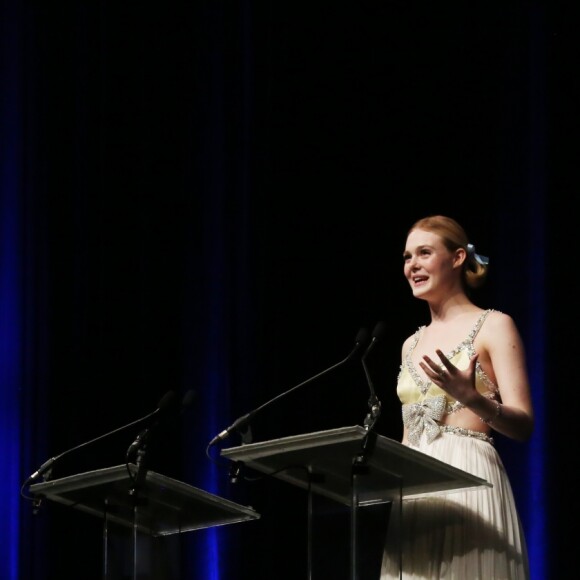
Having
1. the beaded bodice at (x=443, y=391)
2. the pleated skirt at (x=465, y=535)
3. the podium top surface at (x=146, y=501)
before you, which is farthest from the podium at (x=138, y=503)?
the beaded bodice at (x=443, y=391)

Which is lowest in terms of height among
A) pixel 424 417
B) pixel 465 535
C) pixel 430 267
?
pixel 465 535

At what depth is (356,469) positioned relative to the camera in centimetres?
298

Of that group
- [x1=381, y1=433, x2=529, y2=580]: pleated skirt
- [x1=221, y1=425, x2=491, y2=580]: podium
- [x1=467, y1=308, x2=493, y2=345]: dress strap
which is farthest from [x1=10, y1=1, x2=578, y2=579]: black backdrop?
[x1=221, y1=425, x2=491, y2=580]: podium

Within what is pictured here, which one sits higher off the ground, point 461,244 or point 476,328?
point 461,244

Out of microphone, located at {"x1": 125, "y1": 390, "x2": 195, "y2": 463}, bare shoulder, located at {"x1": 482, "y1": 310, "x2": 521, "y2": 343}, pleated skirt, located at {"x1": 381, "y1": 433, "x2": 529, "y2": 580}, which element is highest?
bare shoulder, located at {"x1": 482, "y1": 310, "x2": 521, "y2": 343}

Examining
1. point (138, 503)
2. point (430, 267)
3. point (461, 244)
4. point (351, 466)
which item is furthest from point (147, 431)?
point (461, 244)

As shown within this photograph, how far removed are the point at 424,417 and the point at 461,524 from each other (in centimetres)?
34

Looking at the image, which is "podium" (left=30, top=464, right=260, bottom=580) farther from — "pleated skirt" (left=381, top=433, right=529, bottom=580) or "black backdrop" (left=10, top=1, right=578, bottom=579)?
"black backdrop" (left=10, top=1, right=578, bottom=579)

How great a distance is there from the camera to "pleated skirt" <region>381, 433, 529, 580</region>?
10.7 ft

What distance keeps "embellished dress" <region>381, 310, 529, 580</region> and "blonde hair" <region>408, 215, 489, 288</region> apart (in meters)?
0.40

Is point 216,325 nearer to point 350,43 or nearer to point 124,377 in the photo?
point 124,377

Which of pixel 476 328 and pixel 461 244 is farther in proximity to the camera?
pixel 461 244

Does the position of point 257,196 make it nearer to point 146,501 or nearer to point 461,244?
point 461,244

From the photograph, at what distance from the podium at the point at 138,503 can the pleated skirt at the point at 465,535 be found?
43 centimetres
